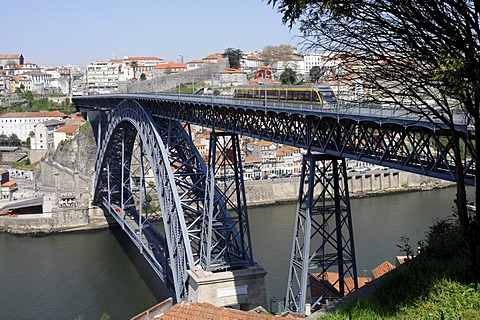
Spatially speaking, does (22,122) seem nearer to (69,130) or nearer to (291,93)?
(69,130)

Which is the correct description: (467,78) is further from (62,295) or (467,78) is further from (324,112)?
(62,295)

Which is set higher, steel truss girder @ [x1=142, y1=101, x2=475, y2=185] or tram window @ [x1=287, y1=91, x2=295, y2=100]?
tram window @ [x1=287, y1=91, x2=295, y2=100]

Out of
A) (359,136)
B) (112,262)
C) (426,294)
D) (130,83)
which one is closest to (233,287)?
(359,136)

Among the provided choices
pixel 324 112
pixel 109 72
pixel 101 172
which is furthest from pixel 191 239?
pixel 109 72

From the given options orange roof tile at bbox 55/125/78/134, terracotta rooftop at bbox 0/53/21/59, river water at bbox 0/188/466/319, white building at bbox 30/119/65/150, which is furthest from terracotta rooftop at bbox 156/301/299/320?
terracotta rooftop at bbox 0/53/21/59

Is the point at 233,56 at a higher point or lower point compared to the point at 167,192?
A: higher

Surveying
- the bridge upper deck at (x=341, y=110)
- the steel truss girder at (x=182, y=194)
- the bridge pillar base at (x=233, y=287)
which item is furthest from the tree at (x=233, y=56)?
the bridge pillar base at (x=233, y=287)

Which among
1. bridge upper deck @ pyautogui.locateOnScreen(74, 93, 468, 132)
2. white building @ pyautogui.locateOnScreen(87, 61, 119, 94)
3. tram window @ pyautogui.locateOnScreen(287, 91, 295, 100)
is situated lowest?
bridge upper deck @ pyautogui.locateOnScreen(74, 93, 468, 132)

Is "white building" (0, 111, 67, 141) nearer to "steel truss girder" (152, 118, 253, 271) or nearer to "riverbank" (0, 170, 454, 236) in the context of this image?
"riverbank" (0, 170, 454, 236)
